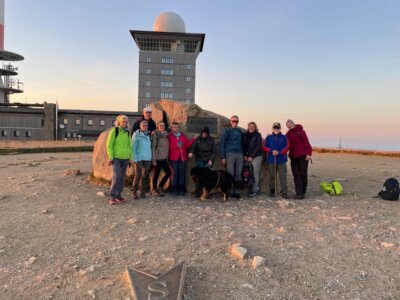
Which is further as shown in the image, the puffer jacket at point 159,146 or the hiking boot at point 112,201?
the puffer jacket at point 159,146

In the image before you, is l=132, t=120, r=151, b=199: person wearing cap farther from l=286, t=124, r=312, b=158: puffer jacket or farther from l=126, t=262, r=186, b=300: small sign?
l=126, t=262, r=186, b=300: small sign

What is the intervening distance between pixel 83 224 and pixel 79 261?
1.81m

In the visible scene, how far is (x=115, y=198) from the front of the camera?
25.8 ft

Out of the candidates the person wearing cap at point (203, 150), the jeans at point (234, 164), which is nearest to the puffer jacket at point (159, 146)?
the person wearing cap at point (203, 150)

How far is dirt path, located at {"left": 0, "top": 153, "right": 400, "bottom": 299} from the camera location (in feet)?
12.4

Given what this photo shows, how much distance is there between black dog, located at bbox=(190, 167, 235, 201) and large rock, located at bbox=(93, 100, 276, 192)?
107 cm

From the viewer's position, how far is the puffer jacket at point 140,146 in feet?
26.4

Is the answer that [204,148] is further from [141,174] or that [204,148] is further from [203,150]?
[141,174]

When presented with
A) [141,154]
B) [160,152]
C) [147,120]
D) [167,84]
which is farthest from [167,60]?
[141,154]

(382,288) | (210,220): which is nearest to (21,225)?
(210,220)

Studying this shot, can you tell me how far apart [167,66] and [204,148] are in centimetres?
7181

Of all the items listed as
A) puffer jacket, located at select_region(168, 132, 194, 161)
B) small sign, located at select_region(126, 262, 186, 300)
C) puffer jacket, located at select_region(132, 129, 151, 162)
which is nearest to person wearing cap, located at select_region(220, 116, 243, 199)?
puffer jacket, located at select_region(168, 132, 194, 161)

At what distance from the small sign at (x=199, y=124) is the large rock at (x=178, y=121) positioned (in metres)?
0.10

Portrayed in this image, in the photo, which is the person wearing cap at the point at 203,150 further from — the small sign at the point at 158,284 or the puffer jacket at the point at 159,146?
the small sign at the point at 158,284
